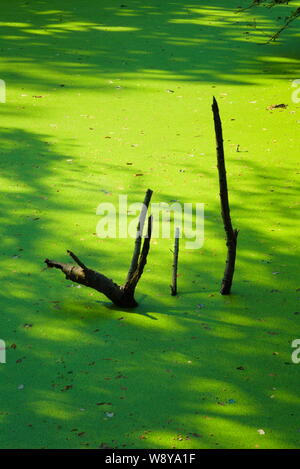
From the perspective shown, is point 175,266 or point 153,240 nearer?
point 175,266

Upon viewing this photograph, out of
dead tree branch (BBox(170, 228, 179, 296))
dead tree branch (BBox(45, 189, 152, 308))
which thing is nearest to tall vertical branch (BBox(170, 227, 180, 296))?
dead tree branch (BBox(170, 228, 179, 296))

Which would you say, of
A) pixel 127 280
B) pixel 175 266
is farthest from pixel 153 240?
pixel 127 280

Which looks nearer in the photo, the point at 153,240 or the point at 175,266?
the point at 175,266

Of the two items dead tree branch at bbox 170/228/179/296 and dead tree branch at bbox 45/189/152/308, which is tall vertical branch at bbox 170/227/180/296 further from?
dead tree branch at bbox 45/189/152/308

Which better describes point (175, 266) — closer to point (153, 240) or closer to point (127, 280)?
point (127, 280)

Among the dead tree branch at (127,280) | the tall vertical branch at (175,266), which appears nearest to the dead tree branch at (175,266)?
the tall vertical branch at (175,266)

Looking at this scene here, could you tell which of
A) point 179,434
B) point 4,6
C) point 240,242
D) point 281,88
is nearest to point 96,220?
point 240,242

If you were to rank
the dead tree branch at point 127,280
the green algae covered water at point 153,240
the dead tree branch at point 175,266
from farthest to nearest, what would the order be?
the dead tree branch at point 175,266 < the dead tree branch at point 127,280 < the green algae covered water at point 153,240

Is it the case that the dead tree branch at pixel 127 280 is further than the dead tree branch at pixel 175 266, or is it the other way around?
the dead tree branch at pixel 175 266

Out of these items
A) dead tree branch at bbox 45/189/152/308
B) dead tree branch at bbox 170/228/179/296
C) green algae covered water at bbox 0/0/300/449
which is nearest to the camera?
green algae covered water at bbox 0/0/300/449

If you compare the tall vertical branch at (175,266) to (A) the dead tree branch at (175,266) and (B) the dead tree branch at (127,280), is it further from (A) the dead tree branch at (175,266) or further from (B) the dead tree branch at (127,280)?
(B) the dead tree branch at (127,280)

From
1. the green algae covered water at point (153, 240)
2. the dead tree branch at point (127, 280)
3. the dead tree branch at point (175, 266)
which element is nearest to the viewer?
the green algae covered water at point (153, 240)

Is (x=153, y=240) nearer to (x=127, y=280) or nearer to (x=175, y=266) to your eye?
(x=175, y=266)

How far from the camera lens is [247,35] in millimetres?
7211
